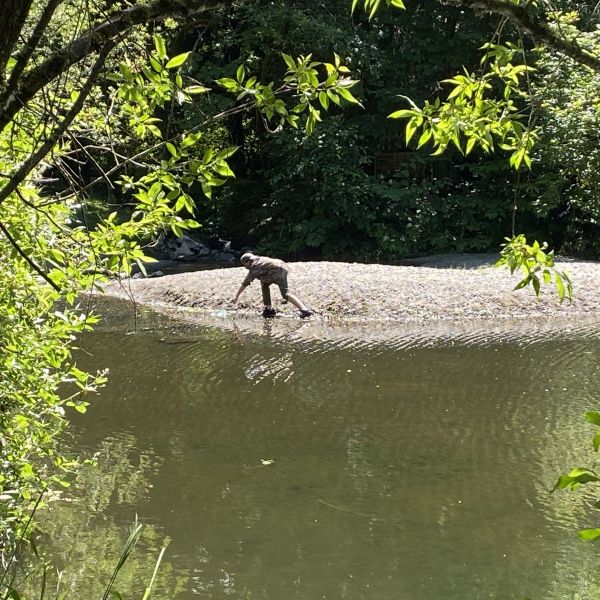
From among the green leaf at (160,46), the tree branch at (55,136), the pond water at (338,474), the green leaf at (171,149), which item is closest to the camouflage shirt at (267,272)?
the pond water at (338,474)

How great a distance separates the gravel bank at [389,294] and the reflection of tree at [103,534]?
813 centimetres

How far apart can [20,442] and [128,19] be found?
2.71 metres

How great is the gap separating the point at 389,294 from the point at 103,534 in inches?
411

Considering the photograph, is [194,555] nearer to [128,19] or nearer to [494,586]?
[494,586]

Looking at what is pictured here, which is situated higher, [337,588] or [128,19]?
[128,19]

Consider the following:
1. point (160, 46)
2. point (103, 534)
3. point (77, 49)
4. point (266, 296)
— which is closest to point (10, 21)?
point (77, 49)

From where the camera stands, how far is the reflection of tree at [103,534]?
5.24m

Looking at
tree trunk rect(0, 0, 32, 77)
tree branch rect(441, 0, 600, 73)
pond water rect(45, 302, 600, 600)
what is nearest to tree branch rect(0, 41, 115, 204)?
tree trunk rect(0, 0, 32, 77)

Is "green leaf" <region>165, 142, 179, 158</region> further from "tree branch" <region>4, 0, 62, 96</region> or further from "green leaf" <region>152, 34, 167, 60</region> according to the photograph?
"tree branch" <region>4, 0, 62, 96</region>

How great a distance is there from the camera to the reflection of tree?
5.24 meters

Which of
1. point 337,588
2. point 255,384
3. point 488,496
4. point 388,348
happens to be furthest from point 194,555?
point 388,348

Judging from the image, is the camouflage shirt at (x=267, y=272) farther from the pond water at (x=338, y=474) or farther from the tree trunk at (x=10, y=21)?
the tree trunk at (x=10, y=21)

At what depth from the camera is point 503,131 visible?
3.11 meters

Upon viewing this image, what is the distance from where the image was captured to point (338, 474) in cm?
724
